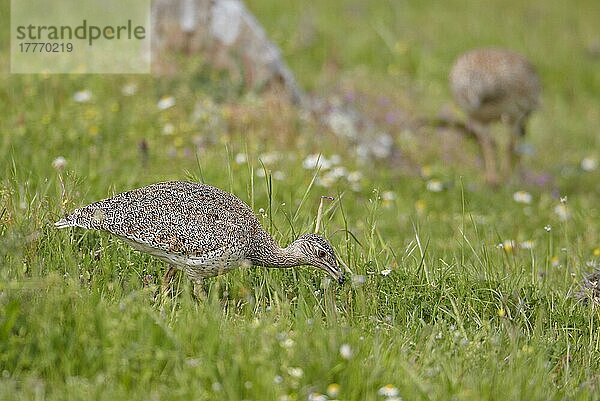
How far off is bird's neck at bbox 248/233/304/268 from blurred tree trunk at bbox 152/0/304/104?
484 centimetres

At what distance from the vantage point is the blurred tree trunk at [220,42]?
9469 mm

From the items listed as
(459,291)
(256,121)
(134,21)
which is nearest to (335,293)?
(459,291)

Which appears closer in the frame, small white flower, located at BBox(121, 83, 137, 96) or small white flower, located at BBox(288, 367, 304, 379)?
small white flower, located at BBox(288, 367, 304, 379)

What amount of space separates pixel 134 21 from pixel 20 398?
24.7 feet

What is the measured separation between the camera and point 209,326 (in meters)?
3.84

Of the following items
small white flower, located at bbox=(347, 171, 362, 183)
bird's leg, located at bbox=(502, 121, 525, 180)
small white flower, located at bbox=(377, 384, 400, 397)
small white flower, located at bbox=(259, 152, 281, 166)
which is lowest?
bird's leg, located at bbox=(502, 121, 525, 180)

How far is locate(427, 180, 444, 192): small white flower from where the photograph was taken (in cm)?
833

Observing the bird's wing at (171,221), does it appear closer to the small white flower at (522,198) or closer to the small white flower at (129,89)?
the small white flower at (129,89)

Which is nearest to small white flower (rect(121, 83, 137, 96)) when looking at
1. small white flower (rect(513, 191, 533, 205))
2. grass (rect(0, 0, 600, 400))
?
grass (rect(0, 0, 600, 400))

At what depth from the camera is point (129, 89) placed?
8.69 metres

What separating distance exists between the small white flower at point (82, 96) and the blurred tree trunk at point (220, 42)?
3.50ft

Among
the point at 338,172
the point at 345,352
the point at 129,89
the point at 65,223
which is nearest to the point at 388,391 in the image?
the point at 345,352

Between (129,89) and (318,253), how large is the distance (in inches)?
176

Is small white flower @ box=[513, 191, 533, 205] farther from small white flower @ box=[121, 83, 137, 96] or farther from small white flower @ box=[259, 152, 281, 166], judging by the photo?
small white flower @ box=[121, 83, 137, 96]
